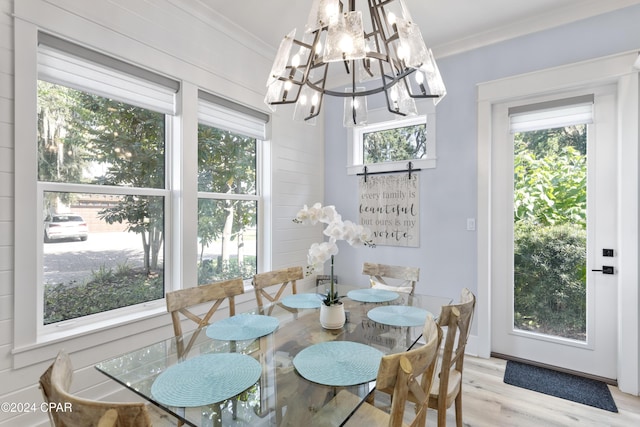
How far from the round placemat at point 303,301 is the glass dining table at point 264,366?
119 mm

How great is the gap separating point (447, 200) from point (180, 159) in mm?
2373

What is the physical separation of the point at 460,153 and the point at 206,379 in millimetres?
2744

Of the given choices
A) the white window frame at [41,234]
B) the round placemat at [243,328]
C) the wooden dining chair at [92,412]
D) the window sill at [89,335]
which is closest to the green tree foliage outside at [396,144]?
the white window frame at [41,234]

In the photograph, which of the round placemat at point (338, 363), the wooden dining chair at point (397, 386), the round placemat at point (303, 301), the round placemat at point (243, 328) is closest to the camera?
the wooden dining chair at point (397, 386)

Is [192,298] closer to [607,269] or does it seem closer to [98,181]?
[98,181]

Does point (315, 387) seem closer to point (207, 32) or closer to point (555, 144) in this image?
point (207, 32)

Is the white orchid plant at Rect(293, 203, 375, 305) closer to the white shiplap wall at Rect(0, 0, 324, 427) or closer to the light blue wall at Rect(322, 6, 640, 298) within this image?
the white shiplap wall at Rect(0, 0, 324, 427)

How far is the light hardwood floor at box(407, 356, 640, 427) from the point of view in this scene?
193cm

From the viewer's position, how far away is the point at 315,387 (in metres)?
1.05

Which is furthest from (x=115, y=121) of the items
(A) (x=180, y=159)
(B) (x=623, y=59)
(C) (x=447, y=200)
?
(B) (x=623, y=59)

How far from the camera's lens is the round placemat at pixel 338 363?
3.53 ft

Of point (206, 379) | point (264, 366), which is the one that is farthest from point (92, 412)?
point (264, 366)

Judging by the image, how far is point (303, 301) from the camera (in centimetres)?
198

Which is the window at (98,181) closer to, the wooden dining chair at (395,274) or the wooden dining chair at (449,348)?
the wooden dining chair at (395,274)
